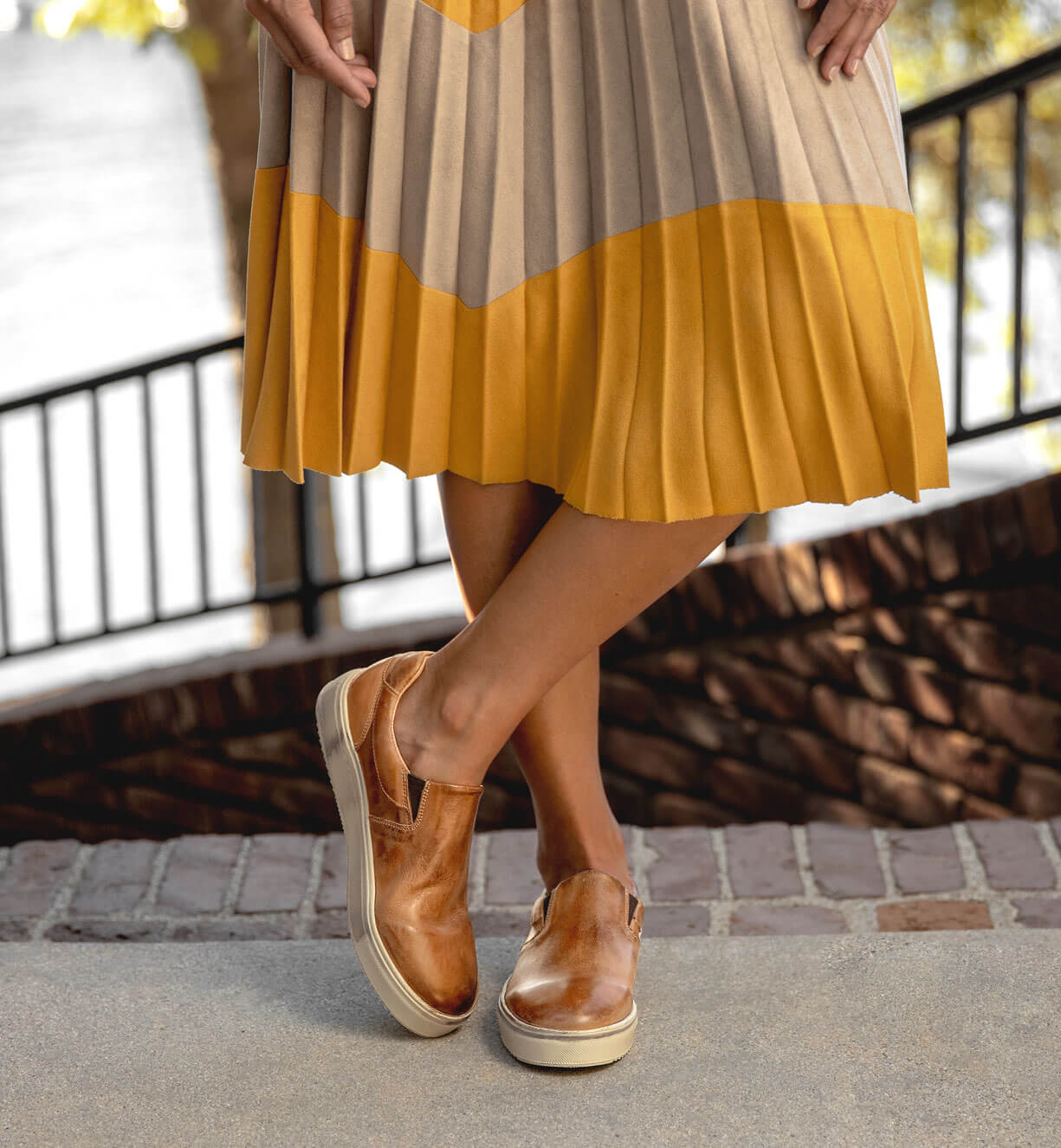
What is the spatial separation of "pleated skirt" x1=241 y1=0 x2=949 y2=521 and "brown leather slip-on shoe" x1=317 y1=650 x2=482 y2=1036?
0.97 ft

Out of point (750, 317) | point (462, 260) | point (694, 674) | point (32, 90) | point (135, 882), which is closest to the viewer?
point (750, 317)

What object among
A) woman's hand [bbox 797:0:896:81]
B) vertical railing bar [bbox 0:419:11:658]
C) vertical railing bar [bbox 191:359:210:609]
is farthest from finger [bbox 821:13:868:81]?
vertical railing bar [bbox 0:419:11:658]

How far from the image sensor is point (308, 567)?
12.0 feet

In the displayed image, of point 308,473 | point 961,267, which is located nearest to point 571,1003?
point 961,267

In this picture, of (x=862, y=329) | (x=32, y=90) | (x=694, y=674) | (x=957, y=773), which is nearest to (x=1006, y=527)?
(x=957, y=773)

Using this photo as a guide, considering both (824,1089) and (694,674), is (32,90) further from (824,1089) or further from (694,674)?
(824,1089)

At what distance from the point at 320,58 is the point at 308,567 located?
2563 mm

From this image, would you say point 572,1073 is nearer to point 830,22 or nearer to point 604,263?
point 604,263

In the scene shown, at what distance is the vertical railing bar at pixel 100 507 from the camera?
3.77 metres

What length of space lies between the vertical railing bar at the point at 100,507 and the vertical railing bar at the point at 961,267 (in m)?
2.49

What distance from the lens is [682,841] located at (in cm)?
200

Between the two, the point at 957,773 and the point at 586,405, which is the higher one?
the point at 586,405

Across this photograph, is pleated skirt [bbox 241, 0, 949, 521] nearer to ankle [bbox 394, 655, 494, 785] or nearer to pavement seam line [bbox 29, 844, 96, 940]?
ankle [bbox 394, 655, 494, 785]

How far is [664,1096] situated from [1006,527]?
189cm
